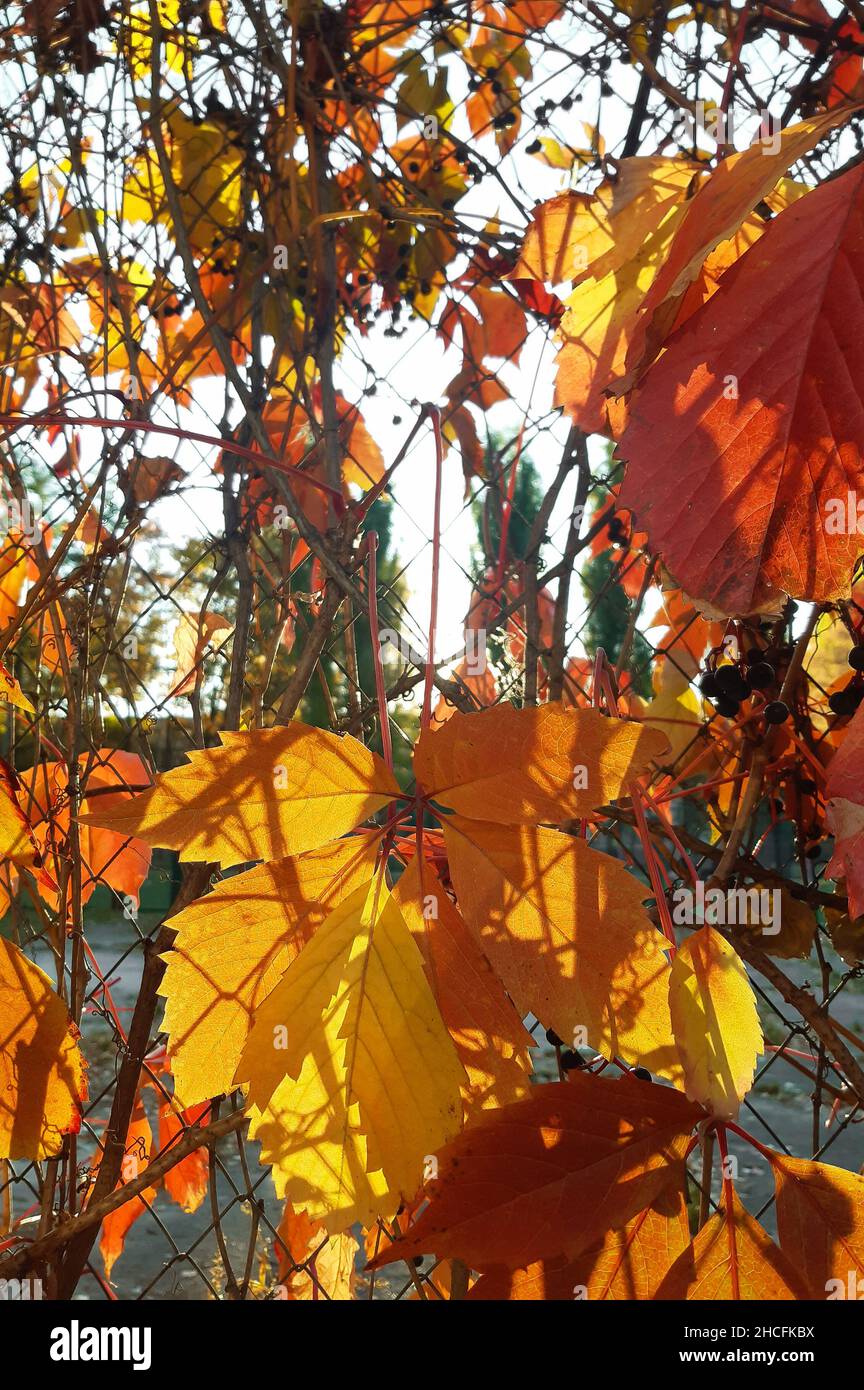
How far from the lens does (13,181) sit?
3.45ft

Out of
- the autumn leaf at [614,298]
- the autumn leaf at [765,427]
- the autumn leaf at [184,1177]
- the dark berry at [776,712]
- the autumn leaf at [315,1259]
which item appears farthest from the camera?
the autumn leaf at [184,1177]

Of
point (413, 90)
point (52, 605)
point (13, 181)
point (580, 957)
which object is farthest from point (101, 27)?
point (580, 957)

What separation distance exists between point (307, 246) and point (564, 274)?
1.09 feet

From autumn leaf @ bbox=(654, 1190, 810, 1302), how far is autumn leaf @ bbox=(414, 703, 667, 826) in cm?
22

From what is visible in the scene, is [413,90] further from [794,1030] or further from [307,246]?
[794,1030]

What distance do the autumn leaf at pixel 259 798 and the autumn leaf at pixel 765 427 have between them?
0.19 metres

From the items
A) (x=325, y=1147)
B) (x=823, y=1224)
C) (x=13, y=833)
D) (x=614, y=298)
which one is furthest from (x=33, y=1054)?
(x=614, y=298)

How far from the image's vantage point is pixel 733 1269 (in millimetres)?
527

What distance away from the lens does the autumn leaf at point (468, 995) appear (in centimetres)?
55

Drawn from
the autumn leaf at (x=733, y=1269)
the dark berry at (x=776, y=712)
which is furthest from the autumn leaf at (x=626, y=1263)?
the dark berry at (x=776, y=712)

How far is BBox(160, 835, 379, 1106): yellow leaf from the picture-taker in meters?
0.55

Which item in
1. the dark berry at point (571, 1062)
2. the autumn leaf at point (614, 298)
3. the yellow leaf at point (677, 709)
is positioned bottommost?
the dark berry at point (571, 1062)

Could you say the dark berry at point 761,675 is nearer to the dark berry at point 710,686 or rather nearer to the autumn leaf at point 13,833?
the dark berry at point 710,686

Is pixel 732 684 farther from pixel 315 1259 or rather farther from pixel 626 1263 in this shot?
pixel 315 1259
